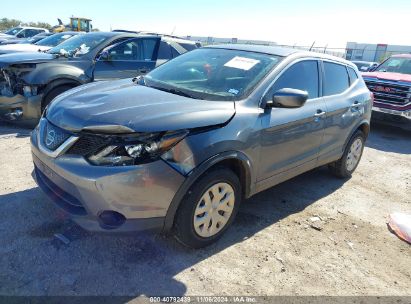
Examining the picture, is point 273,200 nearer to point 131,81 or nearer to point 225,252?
point 225,252

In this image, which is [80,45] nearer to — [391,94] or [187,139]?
[187,139]

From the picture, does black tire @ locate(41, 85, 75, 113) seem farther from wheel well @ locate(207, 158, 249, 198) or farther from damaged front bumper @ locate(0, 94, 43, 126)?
wheel well @ locate(207, 158, 249, 198)

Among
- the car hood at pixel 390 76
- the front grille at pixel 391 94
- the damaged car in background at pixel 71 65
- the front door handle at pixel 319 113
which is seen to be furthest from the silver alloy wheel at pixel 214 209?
the car hood at pixel 390 76

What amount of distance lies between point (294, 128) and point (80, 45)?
5.12 m

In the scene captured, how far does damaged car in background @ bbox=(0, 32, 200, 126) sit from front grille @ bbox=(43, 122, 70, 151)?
3.31 meters

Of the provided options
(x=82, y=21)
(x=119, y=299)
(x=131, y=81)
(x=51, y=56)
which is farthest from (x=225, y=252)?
(x=82, y=21)

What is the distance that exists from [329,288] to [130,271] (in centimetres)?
160

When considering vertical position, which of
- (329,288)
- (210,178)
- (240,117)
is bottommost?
(329,288)

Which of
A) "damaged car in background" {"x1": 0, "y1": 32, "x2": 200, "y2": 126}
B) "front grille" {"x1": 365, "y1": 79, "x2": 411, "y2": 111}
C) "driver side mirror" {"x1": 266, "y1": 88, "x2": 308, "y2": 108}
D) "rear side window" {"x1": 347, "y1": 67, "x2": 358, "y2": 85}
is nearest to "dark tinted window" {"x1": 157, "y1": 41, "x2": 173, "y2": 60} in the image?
"damaged car in background" {"x1": 0, "y1": 32, "x2": 200, "y2": 126}

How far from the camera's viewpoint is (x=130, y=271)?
2.81 meters

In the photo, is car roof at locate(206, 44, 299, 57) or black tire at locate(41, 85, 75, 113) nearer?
car roof at locate(206, 44, 299, 57)

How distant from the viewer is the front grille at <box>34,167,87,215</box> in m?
2.69

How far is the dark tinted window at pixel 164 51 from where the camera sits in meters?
7.40

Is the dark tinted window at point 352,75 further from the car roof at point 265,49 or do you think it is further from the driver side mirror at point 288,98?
the driver side mirror at point 288,98
